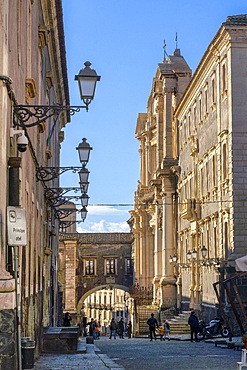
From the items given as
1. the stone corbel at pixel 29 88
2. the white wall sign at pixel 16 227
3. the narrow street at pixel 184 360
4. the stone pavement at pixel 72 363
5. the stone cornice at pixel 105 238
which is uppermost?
the stone corbel at pixel 29 88

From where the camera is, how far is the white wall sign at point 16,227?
9875mm

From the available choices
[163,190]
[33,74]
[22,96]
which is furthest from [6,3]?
[163,190]

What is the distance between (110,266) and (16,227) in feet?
231

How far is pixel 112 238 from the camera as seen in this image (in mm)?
80688

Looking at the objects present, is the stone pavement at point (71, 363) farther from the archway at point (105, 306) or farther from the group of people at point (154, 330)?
the archway at point (105, 306)

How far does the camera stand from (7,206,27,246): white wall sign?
389 inches

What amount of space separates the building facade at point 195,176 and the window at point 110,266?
10.4 m

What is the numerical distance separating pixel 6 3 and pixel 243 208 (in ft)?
74.7

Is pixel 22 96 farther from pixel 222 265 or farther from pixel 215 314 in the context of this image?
pixel 215 314

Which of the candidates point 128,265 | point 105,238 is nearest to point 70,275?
point 105,238

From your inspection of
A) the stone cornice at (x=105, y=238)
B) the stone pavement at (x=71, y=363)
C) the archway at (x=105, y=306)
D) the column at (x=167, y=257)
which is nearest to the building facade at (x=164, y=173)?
the column at (x=167, y=257)

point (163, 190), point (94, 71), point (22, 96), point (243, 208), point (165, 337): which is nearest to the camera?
point (94, 71)

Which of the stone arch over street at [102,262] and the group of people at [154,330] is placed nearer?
the group of people at [154,330]

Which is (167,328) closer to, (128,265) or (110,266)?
(110,266)
